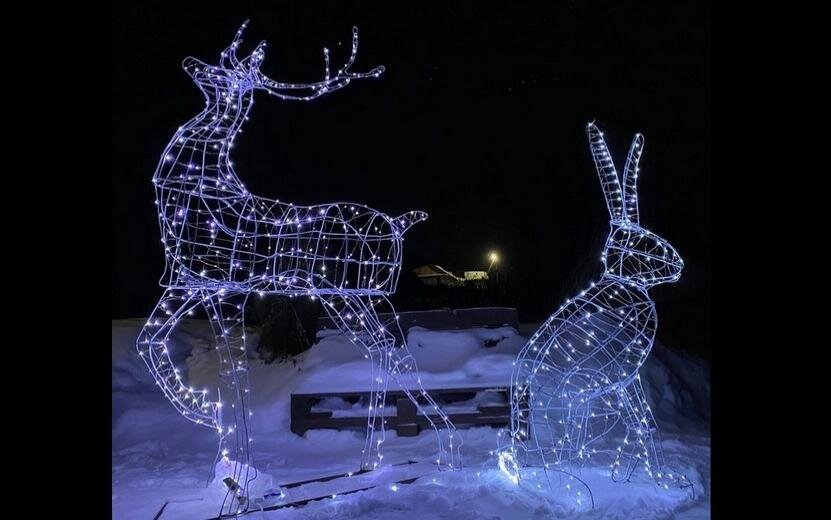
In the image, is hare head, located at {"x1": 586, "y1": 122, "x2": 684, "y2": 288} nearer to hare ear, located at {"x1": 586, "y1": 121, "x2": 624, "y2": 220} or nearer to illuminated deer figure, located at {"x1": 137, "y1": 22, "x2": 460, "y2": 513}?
hare ear, located at {"x1": 586, "y1": 121, "x2": 624, "y2": 220}

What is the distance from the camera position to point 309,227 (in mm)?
4273

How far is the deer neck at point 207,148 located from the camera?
→ 397 centimetres

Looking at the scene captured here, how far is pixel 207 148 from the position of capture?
4.10 metres

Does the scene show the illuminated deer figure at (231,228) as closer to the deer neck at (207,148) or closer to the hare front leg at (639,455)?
the deer neck at (207,148)

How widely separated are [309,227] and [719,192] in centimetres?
288

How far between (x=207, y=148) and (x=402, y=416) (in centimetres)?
318

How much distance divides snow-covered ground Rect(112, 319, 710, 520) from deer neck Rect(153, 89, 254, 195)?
2.20 meters

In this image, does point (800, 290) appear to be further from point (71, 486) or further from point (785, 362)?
point (71, 486)

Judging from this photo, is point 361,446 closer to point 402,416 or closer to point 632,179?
point 402,416

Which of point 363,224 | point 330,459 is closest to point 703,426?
point 330,459

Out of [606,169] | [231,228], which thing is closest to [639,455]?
[606,169]

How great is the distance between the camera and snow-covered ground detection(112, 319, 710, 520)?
13.6ft

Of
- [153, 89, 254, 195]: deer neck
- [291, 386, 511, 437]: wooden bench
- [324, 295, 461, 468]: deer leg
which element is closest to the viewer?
[153, 89, 254, 195]: deer neck

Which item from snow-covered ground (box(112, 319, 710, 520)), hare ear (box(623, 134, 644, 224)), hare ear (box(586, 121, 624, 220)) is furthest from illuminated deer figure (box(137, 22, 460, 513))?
hare ear (box(623, 134, 644, 224))
